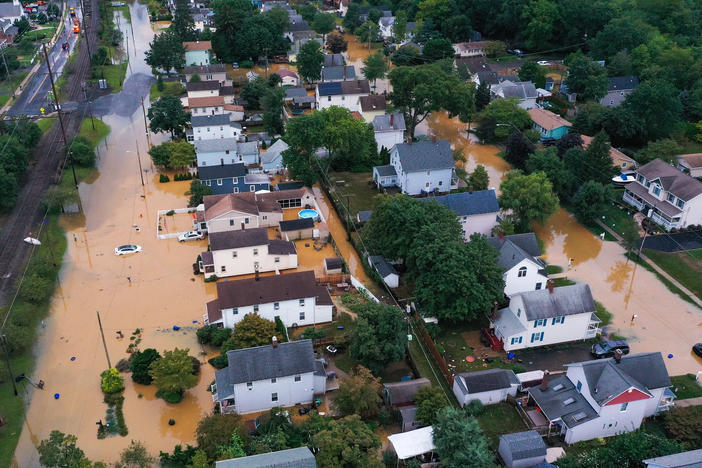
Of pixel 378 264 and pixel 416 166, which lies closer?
pixel 378 264

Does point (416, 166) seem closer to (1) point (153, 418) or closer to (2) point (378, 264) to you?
(2) point (378, 264)

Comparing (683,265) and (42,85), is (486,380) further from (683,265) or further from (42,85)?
(42,85)

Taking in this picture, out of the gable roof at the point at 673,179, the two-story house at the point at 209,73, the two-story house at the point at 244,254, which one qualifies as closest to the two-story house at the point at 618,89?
the gable roof at the point at 673,179

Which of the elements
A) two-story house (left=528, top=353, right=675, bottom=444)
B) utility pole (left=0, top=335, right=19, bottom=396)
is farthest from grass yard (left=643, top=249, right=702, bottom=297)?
utility pole (left=0, top=335, right=19, bottom=396)

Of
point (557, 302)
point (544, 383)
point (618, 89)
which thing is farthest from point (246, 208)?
point (618, 89)

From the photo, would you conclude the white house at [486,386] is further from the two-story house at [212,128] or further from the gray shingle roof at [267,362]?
the two-story house at [212,128]

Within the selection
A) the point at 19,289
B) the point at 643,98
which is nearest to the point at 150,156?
the point at 19,289
